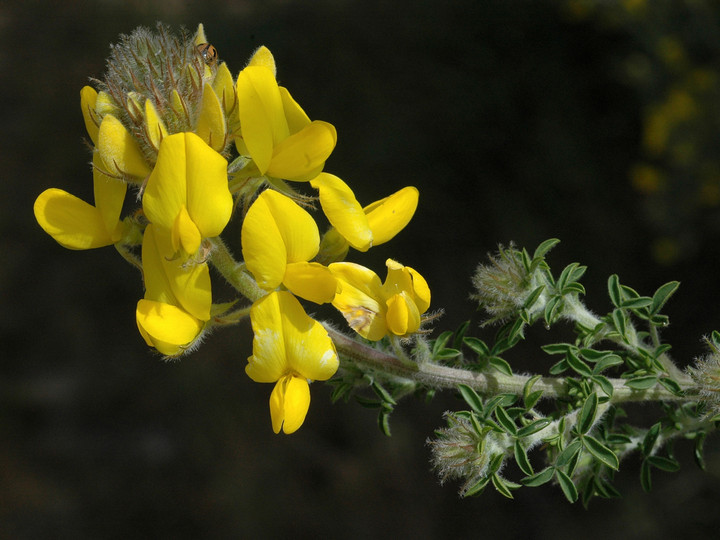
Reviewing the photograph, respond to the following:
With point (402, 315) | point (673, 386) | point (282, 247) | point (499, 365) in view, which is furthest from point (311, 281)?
point (673, 386)

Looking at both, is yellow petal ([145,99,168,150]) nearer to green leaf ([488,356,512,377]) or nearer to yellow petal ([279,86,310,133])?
yellow petal ([279,86,310,133])

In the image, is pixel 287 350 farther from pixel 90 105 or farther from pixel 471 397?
pixel 90 105

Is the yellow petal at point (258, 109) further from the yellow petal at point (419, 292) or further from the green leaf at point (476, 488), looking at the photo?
the green leaf at point (476, 488)

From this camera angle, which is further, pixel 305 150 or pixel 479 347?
pixel 479 347

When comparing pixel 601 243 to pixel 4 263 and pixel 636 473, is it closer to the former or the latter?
pixel 636 473

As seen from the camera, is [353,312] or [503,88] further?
[503,88]

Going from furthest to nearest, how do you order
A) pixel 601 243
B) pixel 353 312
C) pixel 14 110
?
pixel 14 110 → pixel 601 243 → pixel 353 312

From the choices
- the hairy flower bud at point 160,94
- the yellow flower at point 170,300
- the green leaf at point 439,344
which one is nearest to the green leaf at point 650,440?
the green leaf at point 439,344

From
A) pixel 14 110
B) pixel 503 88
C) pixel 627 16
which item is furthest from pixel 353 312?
pixel 14 110
